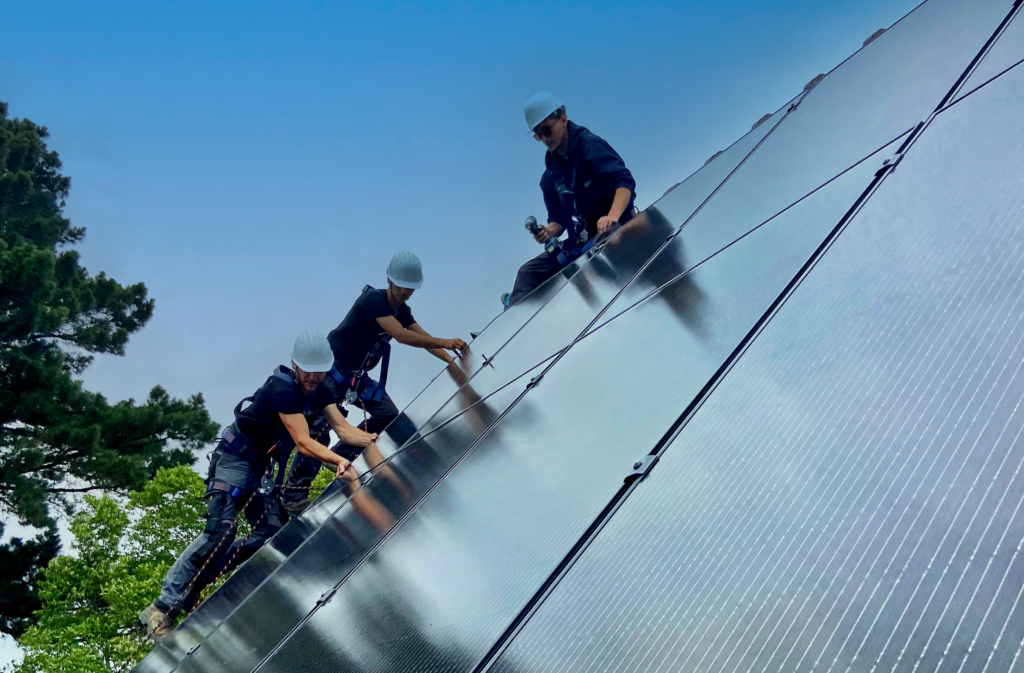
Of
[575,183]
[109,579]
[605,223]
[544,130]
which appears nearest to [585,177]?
[575,183]

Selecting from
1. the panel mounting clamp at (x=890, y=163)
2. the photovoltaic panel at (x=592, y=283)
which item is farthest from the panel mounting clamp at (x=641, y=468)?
the photovoltaic panel at (x=592, y=283)

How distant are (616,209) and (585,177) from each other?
19.0 inches

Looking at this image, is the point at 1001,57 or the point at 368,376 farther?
the point at 368,376

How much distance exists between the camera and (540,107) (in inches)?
251

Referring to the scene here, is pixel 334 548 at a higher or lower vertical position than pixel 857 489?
higher

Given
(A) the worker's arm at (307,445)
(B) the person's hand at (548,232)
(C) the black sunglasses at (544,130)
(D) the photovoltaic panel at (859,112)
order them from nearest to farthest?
(D) the photovoltaic panel at (859,112) < (A) the worker's arm at (307,445) < (C) the black sunglasses at (544,130) < (B) the person's hand at (548,232)

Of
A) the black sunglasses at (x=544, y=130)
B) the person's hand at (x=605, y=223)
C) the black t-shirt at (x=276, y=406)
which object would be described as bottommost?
the person's hand at (x=605, y=223)

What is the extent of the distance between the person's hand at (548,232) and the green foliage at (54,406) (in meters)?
15.2

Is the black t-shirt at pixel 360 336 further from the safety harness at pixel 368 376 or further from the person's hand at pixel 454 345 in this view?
the person's hand at pixel 454 345

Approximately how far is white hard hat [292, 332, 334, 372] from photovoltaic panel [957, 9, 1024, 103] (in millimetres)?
4227

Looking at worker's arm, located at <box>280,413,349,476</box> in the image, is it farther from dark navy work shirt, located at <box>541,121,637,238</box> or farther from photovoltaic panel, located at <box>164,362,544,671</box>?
dark navy work shirt, located at <box>541,121,637,238</box>

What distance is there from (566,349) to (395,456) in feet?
4.64

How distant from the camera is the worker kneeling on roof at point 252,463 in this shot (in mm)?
5816

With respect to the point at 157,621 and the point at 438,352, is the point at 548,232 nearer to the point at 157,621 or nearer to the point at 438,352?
the point at 438,352
